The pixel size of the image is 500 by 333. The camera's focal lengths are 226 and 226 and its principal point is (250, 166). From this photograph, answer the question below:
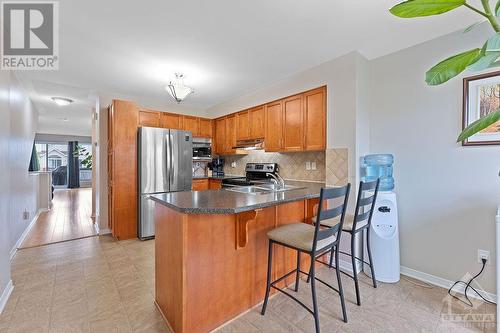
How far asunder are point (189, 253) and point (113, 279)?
1.48 m

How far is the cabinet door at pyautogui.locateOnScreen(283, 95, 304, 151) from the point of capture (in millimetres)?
3244

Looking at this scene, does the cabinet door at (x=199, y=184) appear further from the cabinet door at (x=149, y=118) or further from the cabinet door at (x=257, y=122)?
the cabinet door at (x=257, y=122)

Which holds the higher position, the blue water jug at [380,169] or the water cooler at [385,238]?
the blue water jug at [380,169]

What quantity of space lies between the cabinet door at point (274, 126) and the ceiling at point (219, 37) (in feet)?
1.42

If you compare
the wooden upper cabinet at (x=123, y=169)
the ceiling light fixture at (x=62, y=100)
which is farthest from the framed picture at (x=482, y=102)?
the ceiling light fixture at (x=62, y=100)

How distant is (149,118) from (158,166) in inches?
40.7

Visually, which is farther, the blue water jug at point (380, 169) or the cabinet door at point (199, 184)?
the cabinet door at point (199, 184)

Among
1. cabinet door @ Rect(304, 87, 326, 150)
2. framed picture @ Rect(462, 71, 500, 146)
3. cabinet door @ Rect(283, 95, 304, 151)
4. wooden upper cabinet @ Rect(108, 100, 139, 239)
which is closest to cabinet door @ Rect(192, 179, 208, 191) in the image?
wooden upper cabinet @ Rect(108, 100, 139, 239)

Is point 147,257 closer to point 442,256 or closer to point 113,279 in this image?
point 113,279

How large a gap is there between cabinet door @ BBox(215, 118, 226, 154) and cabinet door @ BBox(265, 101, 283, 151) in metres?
1.36

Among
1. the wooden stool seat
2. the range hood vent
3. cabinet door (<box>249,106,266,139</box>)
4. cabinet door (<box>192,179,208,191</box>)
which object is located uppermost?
cabinet door (<box>249,106,266,139</box>)

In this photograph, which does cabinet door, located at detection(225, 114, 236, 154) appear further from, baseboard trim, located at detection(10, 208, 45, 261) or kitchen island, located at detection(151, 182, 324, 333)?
baseboard trim, located at detection(10, 208, 45, 261)

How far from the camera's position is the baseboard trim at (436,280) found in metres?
2.03

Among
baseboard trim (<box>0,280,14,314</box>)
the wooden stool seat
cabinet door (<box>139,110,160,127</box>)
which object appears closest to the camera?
the wooden stool seat
